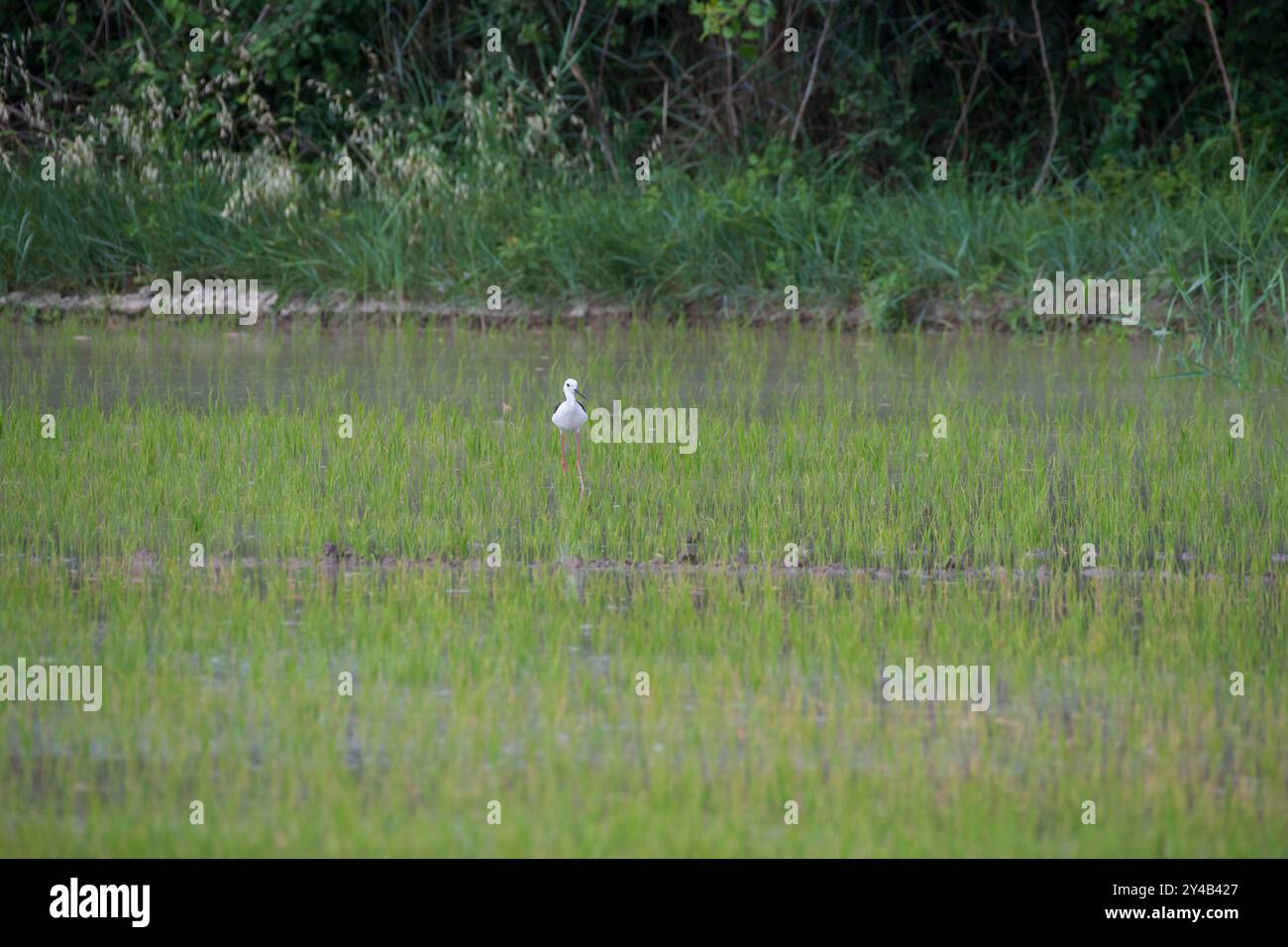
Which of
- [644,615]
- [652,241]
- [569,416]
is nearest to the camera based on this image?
[644,615]

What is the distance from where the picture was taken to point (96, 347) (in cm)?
1214

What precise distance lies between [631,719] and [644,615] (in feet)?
3.39

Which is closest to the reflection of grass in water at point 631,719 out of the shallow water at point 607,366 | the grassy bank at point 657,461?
the grassy bank at point 657,461

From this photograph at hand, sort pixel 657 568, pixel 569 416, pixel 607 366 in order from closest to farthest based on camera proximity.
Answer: pixel 657 568, pixel 569 416, pixel 607 366

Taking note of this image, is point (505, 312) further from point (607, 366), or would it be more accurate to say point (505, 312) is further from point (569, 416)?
point (569, 416)

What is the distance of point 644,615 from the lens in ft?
20.4

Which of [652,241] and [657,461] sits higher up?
[652,241]

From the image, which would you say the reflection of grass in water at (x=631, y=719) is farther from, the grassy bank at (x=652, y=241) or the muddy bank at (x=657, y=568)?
the grassy bank at (x=652, y=241)

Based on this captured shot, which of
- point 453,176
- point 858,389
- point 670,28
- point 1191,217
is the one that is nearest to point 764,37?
point 670,28

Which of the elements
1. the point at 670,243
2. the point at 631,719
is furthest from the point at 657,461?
the point at 670,243

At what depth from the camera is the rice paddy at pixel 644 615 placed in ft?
15.1

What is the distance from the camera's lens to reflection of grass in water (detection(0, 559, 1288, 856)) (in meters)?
4.48

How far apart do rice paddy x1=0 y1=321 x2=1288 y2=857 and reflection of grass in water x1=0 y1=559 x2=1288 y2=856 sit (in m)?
0.01

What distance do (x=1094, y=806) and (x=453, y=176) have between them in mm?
10849
